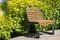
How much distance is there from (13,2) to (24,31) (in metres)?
1.18

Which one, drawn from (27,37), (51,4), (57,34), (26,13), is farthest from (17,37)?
(51,4)

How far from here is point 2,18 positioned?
7453 mm

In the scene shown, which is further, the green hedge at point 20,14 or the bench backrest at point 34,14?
the bench backrest at point 34,14

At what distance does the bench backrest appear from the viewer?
8617 mm

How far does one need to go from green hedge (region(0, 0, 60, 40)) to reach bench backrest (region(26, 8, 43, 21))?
17cm

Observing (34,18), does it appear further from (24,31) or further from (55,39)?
(55,39)

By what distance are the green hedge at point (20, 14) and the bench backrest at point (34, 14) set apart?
0.17m

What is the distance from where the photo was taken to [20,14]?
8492 mm

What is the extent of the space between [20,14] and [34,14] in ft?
2.01

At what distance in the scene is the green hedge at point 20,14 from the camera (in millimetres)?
7438

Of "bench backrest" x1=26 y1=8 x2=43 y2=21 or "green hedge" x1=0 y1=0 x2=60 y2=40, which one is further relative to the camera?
"bench backrest" x1=26 y1=8 x2=43 y2=21

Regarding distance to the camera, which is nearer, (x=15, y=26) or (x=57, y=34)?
(x=15, y=26)

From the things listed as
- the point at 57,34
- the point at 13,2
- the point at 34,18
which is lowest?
the point at 57,34

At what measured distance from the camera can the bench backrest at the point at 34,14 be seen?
339 inches
